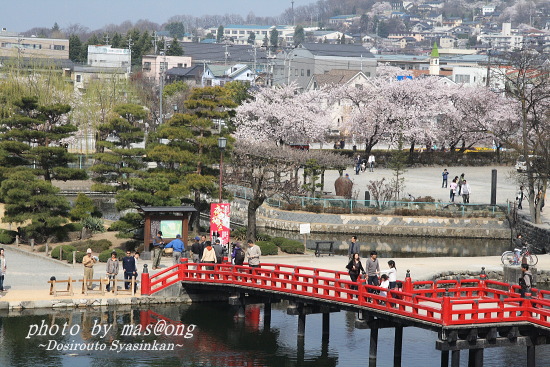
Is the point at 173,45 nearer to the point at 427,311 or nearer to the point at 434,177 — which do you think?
the point at 434,177

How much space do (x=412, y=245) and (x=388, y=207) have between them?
4.32 m

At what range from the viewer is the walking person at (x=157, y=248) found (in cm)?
3666

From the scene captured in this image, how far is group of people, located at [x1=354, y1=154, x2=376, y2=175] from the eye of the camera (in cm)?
6925

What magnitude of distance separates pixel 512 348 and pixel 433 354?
9.49 ft

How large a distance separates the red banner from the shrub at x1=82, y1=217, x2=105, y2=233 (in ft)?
27.6

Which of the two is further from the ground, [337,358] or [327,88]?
[327,88]

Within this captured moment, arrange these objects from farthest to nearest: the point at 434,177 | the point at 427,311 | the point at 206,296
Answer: the point at 434,177, the point at 206,296, the point at 427,311

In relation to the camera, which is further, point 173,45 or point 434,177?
point 173,45

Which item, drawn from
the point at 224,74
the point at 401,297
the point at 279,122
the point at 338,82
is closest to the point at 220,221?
the point at 401,297

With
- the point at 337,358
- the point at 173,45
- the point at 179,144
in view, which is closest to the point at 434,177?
the point at 179,144

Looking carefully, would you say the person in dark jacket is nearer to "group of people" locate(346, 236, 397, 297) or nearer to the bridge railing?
the bridge railing

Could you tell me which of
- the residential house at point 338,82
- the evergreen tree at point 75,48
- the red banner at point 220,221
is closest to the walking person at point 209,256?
the red banner at point 220,221

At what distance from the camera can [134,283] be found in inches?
1304

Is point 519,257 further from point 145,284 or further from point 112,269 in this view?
point 112,269
